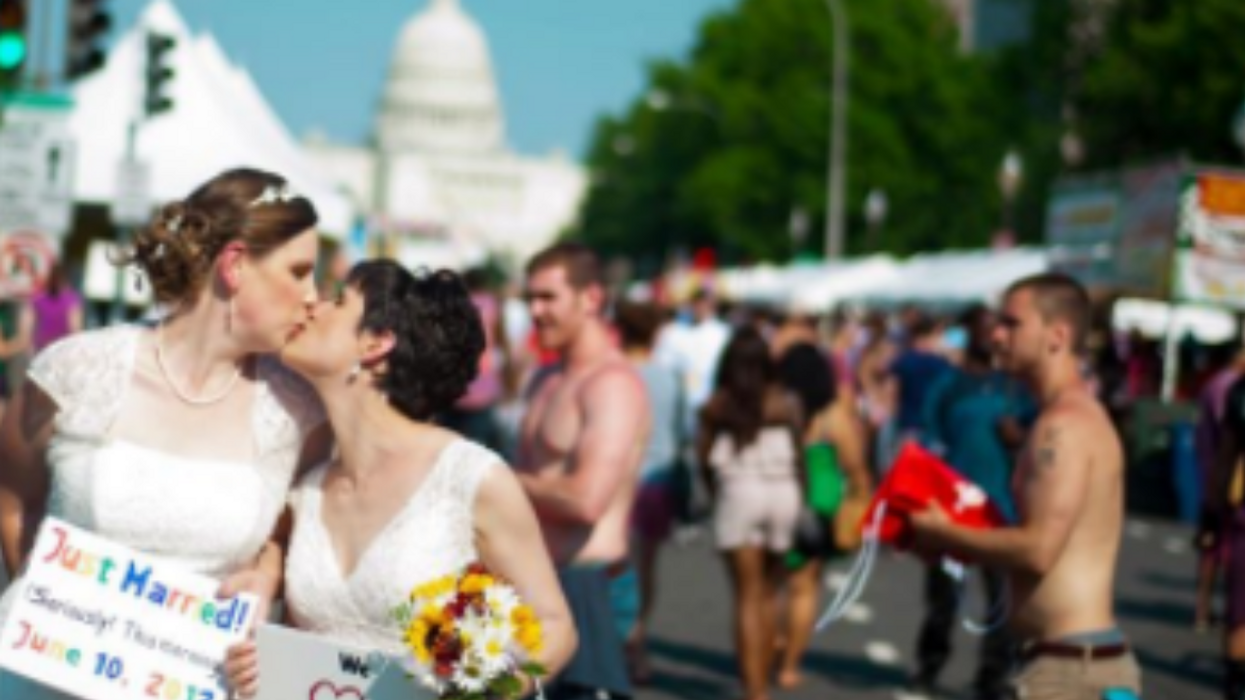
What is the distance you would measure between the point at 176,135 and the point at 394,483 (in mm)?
18542

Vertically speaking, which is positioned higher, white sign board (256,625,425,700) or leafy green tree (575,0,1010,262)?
leafy green tree (575,0,1010,262)

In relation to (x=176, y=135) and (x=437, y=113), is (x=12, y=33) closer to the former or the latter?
(x=176, y=135)

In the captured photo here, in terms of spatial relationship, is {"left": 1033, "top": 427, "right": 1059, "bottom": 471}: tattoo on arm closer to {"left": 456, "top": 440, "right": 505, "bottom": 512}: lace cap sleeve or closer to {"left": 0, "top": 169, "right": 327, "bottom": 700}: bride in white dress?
{"left": 456, "top": 440, "right": 505, "bottom": 512}: lace cap sleeve

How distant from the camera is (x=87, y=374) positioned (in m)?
5.05

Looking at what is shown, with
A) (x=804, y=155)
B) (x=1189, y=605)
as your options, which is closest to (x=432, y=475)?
(x=1189, y=605)

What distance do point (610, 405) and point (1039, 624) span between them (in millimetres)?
1314

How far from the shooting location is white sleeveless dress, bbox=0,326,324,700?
16.2 ft

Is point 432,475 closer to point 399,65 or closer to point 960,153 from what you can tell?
point 960,153

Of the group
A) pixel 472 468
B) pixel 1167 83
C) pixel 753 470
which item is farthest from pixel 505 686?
pixel 1167 83

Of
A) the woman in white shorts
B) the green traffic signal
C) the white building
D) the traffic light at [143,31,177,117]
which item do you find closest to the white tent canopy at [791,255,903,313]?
the traffic light at [143,31,177,117]

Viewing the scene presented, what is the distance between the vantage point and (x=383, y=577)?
4.91m

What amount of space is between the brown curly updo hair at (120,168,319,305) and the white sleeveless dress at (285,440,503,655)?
472 millimetres

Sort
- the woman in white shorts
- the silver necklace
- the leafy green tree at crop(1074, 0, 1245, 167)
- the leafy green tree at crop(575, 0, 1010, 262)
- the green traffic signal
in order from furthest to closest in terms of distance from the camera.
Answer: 1. the leafy green tree at crop(575, 0, 1010, 262)
2. the leafy green tree at crop(1074, 0, 1245, 167)
3. the green traffic signal
4. the woman in white shorts
5. the silver necklace

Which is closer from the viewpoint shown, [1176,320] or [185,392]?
[185,392]
